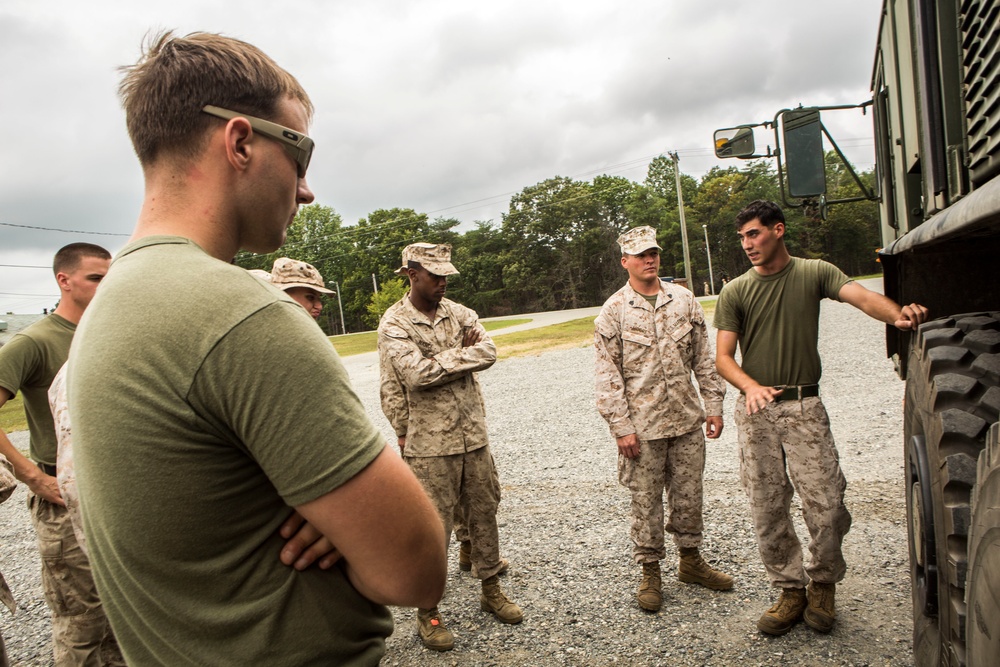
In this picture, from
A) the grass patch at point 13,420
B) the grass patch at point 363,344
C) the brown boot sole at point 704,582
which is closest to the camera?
the brown boot sole at point 704,582

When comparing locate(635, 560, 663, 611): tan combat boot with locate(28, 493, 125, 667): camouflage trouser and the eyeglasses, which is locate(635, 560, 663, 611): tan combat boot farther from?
the eyeglasses

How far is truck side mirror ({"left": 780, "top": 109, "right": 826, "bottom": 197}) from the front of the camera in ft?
10.1

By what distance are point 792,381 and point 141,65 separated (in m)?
3.12

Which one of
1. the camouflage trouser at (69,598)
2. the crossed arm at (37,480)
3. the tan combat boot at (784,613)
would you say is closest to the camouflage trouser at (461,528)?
the tan combat boot at (784,613)

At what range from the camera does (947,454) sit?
1.73 m

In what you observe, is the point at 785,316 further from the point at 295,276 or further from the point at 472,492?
the point at 295,276

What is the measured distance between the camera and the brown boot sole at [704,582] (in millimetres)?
3676

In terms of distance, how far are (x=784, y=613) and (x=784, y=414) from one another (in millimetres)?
931

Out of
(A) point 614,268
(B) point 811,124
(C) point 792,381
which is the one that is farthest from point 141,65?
(A) point 614,268

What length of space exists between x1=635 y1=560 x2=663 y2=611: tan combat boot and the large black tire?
147cm

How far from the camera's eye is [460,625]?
3711 mm

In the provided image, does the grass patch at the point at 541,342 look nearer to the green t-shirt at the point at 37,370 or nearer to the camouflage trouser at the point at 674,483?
the camouflage trouser at the point at 674,483

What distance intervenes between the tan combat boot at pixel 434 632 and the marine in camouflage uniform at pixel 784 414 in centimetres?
151

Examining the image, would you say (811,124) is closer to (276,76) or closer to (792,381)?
(792,381)
